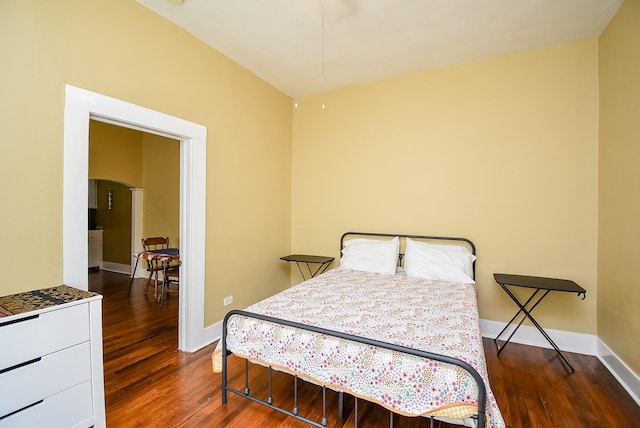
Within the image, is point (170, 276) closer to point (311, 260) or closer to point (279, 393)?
point (311, 260)

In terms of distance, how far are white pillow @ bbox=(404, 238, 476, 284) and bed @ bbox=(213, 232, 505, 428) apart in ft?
0.05

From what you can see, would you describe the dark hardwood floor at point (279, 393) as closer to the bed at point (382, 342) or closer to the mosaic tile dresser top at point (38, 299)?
the bed at point (382, 342)

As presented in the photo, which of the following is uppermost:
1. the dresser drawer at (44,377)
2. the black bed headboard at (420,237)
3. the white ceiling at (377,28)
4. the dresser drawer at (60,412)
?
the white ceiling at (377,28)

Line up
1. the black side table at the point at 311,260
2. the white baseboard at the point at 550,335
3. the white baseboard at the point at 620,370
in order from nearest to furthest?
the white baseboard at the point at 620,370 → the white baseboard at the point at 550,335 → the black side table at the point at 311,260

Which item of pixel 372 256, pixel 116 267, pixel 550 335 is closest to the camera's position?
pixel 550 335

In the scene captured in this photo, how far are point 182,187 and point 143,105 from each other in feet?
2.44

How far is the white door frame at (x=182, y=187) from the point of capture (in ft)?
5.98

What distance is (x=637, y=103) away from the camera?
2.06m

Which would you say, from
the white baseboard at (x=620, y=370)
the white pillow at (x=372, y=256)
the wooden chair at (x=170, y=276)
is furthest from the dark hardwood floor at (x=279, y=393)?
the white pillow at (x=372, y=256)

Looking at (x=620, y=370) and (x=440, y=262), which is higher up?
(x=440, y=262)

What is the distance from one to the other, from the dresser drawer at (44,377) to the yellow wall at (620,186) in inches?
139

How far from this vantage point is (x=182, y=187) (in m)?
2.68

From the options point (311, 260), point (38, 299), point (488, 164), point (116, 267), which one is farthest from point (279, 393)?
point (116, 267)

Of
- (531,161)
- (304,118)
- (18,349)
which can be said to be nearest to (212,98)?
(304,118)
